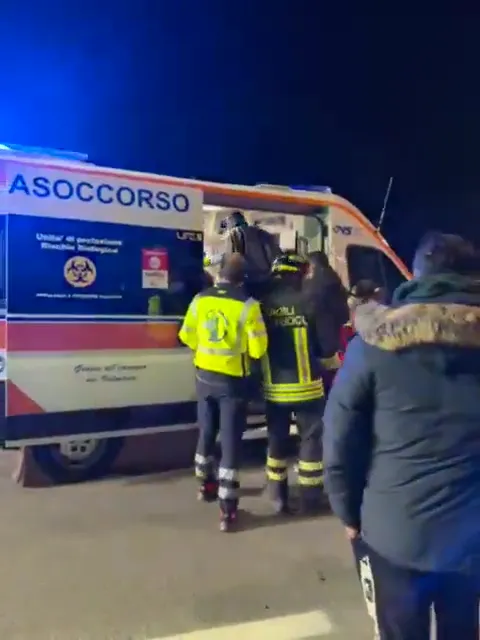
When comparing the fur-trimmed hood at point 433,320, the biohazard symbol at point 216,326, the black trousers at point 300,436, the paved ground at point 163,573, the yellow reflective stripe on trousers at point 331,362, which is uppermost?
the fur-trimmed hood at point 433,320

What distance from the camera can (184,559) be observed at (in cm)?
549

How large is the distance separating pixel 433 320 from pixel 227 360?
3.70 meters

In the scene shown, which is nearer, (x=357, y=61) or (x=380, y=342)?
(x=380, y=342)

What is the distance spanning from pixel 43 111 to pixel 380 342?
14155 millimetres

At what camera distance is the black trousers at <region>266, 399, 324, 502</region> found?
6.33m

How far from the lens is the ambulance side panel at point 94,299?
268 inches

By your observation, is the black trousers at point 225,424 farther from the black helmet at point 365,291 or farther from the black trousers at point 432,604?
the black trousers at point 432,604

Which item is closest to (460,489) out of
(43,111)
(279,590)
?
(279,590)

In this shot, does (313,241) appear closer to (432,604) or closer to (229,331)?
(229,331)

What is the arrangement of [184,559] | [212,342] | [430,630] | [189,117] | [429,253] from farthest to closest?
1. [189,117]
2. [212,342]
3. [184,559]
4. [429,253]
5. [430,630]

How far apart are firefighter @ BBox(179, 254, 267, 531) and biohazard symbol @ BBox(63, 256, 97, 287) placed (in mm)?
1156

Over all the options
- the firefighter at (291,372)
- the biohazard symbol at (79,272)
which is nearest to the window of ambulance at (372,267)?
the firefighter at (291,372)

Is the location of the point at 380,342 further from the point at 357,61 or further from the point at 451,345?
the point at 357,61

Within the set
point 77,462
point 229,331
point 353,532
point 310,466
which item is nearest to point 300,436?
point 310,466
